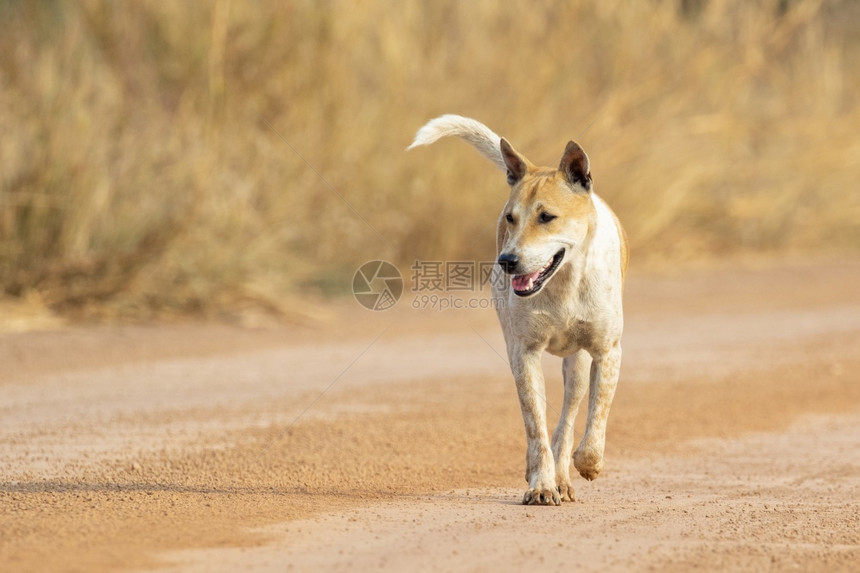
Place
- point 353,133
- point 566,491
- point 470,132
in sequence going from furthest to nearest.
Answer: point 353,133 < point 470,132 < point 566,491

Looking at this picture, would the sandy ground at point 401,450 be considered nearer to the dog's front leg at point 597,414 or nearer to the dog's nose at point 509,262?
the dog's front leg at point 597,414

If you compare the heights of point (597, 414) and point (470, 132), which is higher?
point (470, 132)

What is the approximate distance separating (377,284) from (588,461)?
8.97 m

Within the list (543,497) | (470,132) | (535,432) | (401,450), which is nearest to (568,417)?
(535,432)

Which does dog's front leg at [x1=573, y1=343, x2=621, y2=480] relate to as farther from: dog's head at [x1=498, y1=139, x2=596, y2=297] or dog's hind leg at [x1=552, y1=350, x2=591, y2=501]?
dog's head at [x1=498, y1=139, x2=596, y2=297]

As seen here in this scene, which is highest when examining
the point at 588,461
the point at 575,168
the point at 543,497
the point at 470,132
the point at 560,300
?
the point at 470,132

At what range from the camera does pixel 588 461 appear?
5.88m

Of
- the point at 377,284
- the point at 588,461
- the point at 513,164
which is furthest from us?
the point at 377,284

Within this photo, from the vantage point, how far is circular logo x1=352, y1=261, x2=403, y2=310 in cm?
1436

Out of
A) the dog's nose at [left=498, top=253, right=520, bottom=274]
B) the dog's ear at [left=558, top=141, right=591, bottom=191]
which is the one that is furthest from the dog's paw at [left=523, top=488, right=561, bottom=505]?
the dog's ear at [left=558, top=141, right=591, bottom=191]

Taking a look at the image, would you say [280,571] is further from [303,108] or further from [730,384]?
[303,108]

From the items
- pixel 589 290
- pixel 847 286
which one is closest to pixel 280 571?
pixel 589 290

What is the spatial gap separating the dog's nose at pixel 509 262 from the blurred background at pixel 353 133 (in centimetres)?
729

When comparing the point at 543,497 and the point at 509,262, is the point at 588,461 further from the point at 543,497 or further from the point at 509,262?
the point at 509,262
